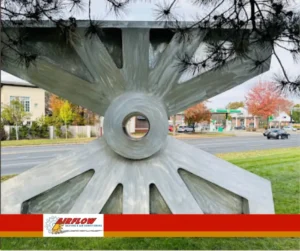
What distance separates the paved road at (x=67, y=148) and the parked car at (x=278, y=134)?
0.04 metres

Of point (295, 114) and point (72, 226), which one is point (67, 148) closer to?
point (72, 226)

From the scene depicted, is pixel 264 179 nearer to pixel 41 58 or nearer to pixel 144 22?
pixel 144 22

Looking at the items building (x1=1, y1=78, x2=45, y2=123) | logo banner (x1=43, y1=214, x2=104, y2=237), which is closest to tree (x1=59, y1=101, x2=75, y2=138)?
building (x1=1, y1=78, x2=45, y2=123)

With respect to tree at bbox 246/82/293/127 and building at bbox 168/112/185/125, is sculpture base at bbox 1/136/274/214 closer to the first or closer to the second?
building at bbox 168/112/185/125

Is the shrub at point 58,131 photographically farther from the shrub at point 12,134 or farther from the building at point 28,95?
the shrub at point 12,134

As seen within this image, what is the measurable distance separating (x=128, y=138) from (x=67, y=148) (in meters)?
0.50

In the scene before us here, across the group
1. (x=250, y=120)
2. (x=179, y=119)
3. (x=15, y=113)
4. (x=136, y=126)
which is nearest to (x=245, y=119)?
(x=250, y=120)

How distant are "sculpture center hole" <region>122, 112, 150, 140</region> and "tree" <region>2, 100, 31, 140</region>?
0.72m


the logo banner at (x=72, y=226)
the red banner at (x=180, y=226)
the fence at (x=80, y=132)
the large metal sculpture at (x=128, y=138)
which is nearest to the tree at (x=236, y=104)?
the large metal sculpture at (x=128, y=138)

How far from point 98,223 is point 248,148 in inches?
51.1

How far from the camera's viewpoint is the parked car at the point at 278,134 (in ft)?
7.91

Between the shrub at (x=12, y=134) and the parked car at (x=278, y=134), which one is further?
the parked car at (x=278, y=134)

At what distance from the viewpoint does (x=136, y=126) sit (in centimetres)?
238

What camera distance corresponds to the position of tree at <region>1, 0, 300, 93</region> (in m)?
2.09
